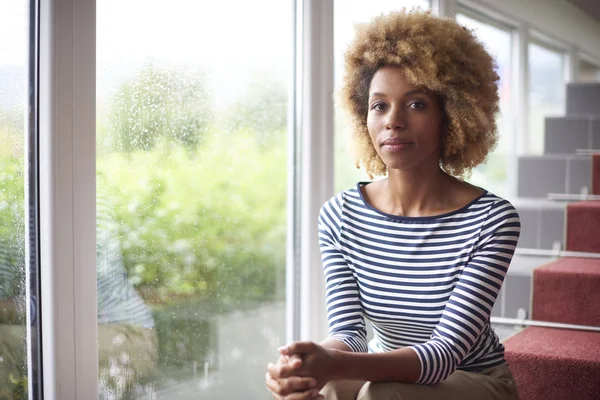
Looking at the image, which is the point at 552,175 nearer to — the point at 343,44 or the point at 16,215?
the point at 343,44

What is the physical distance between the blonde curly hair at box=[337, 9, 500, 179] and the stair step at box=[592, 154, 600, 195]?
1890 mm

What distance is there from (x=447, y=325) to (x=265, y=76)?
4.31ft

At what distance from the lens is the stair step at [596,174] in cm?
344

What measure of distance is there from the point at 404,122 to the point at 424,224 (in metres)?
0.24

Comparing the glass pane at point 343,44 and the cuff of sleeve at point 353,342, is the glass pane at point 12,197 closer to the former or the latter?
the cuff of sleeve at point 353,342

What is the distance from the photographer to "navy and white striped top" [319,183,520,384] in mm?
1547

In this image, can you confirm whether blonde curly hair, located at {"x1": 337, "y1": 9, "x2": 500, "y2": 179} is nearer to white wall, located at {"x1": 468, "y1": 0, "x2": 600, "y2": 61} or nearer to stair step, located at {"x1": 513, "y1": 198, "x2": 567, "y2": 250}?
stair step, located at {"x1": 513, "y1": 198, "x2": 567, "y2": 250}

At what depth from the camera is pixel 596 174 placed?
346cm

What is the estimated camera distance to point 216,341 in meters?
2.40

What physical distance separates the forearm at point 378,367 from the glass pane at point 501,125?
2672mm

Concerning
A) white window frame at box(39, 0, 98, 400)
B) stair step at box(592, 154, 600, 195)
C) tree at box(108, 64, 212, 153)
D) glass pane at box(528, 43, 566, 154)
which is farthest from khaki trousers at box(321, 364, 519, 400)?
glass pane at box(528, 43, 566, 154)

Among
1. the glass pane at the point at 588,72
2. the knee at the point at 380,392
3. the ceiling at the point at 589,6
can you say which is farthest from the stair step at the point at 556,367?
the glass pane at the point at 588,72

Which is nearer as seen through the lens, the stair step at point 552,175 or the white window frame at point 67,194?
the white window frame at point 67,194

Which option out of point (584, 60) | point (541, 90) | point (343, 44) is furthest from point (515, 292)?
point (584, 60)
